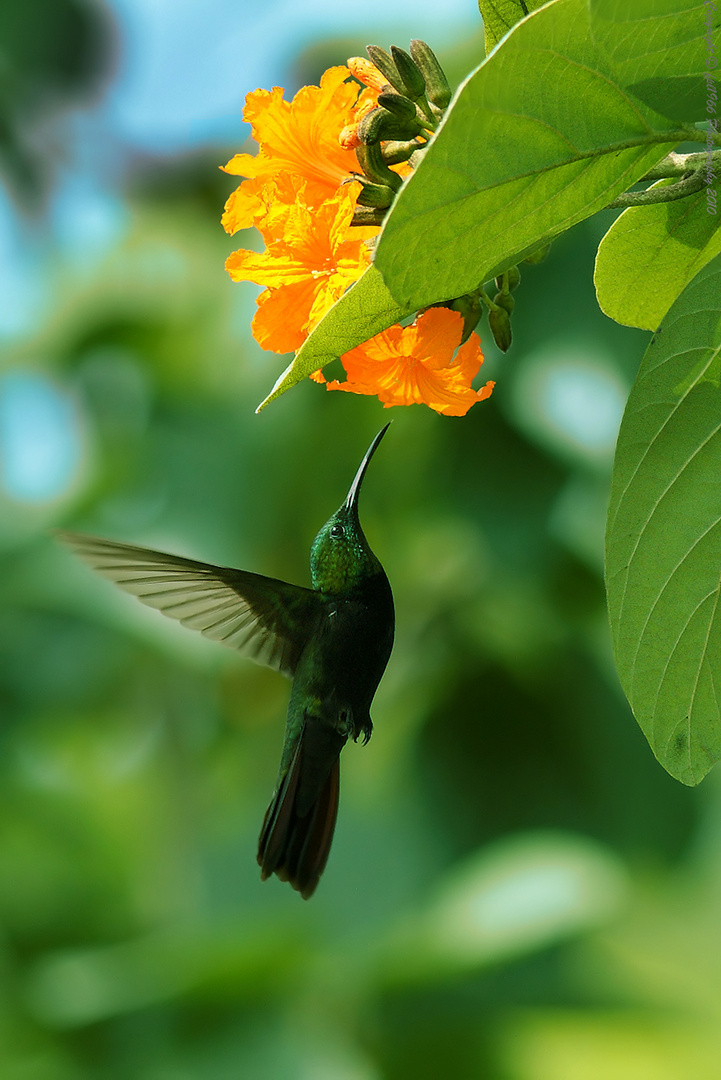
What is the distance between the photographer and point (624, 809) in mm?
4141

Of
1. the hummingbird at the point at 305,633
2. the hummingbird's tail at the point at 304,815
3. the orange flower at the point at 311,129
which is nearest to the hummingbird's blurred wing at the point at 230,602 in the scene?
the hummingbird at the point at 305,633

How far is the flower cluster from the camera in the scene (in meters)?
0.90

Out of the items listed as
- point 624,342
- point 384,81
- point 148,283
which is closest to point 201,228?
point 148,283

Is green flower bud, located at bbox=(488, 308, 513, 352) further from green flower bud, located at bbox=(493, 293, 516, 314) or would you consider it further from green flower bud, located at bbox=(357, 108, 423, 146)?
green flower bud, located at bbox=(357, 108, 423, 146)

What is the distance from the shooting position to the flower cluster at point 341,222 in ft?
2.94

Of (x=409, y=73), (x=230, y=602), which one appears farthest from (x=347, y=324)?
(x=230, y=602)

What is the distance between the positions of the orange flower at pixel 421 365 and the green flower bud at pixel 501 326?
0.08 ft

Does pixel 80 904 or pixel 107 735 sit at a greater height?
pixel 107 735

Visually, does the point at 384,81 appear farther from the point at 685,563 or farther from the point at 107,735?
the point at 107,735

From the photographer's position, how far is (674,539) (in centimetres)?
90

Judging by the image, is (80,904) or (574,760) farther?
(80,904)

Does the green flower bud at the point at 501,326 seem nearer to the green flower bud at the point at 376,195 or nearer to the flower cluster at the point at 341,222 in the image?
the flower cluster at the point at 341,222

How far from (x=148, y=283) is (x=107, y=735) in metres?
2.01

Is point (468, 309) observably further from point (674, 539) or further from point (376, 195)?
point (674, 539)
